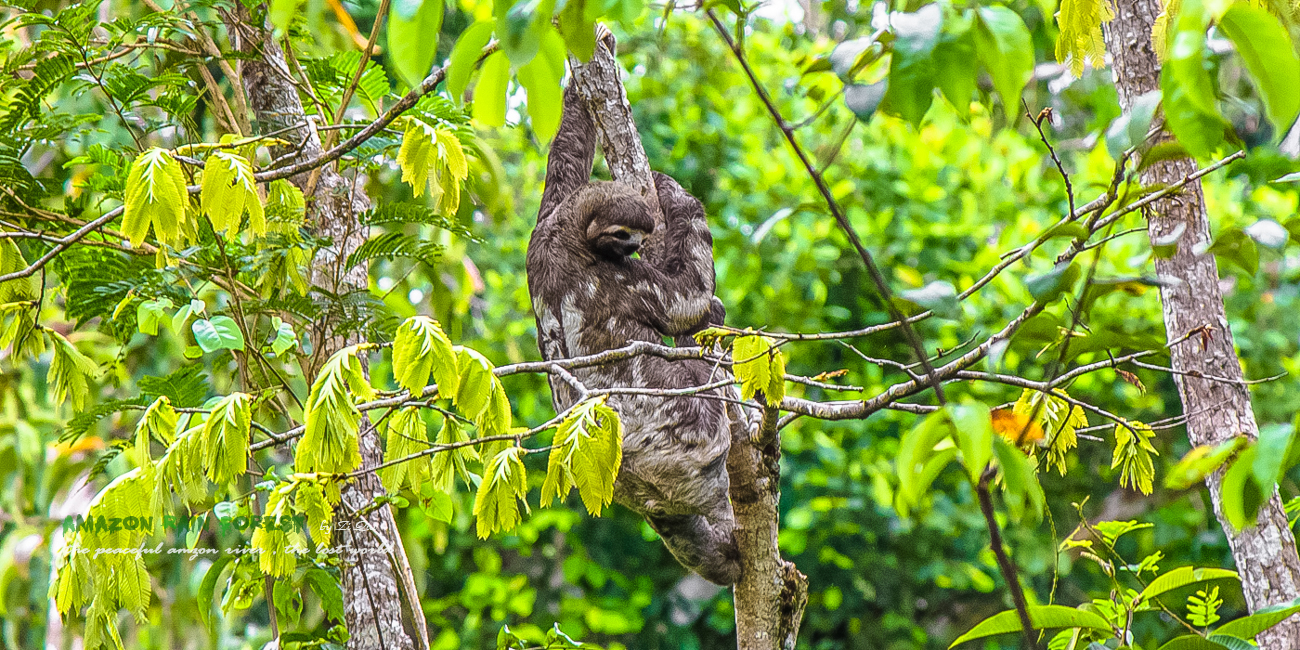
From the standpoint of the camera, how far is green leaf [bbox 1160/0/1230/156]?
2.29 feet

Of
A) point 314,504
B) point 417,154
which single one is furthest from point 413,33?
point 314,504

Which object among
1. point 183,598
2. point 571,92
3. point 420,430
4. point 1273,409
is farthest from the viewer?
point 1273,409

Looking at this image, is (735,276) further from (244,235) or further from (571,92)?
(244,235)

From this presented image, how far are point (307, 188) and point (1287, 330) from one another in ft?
15.7

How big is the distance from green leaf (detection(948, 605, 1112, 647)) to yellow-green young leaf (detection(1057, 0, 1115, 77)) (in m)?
0.97

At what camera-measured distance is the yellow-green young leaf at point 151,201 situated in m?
1.52

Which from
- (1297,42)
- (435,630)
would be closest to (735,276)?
(435,630)

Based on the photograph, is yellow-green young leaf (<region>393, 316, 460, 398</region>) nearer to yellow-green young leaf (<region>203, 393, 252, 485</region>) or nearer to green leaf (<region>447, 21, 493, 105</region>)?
yellow-green young leaf (<region>203, 393, 252, 485</region>)

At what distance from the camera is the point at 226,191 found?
159 centimetres

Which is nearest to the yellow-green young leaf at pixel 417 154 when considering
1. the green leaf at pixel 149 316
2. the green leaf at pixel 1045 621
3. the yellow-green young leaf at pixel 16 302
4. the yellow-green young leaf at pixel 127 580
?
the green leaf at pixel 149 316

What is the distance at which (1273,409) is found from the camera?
15.9 ft

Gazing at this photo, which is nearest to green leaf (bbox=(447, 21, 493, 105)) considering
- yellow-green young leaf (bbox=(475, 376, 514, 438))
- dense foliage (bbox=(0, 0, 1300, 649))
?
dense foliage (bbox=(0, 0, 1300, 649))

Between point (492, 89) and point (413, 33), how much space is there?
8cm

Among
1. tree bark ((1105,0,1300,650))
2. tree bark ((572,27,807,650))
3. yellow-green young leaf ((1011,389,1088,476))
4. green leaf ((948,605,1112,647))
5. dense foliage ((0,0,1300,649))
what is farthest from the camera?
tree bark ((572,27,807,650))
